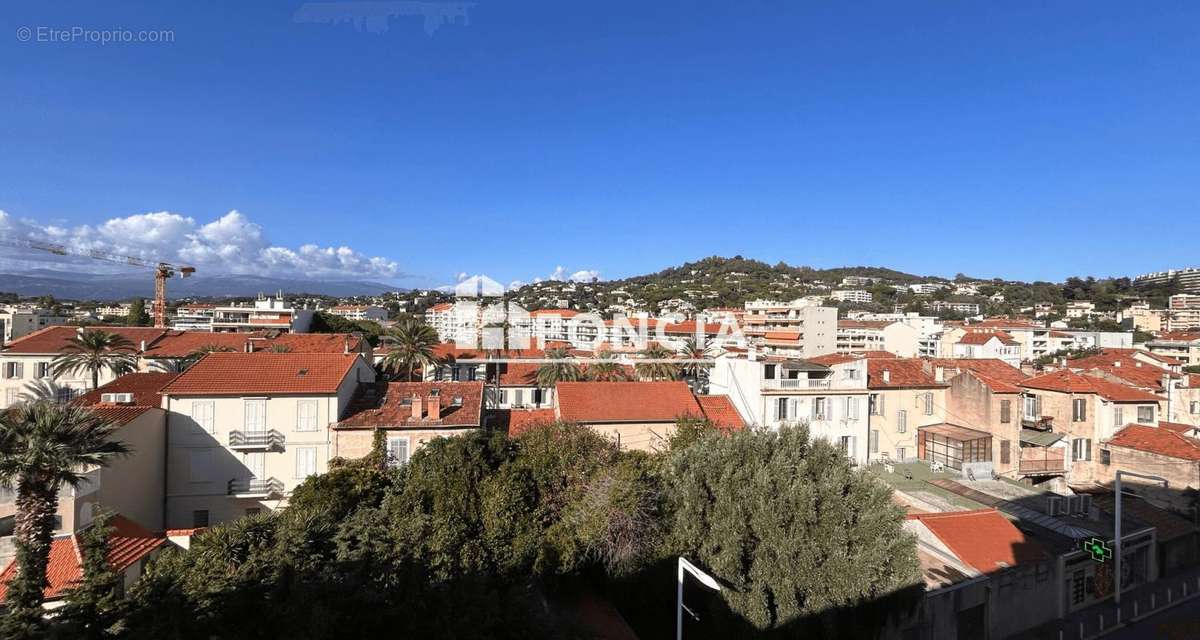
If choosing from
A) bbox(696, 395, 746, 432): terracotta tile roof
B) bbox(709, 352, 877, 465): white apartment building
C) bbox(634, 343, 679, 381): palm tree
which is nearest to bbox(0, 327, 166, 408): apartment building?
bbox(634, 343, 679, 381): palm tree

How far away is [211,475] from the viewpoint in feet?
69.8

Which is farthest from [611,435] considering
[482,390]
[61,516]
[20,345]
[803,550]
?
[20,345]

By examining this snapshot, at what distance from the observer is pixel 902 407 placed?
29422 millimetres

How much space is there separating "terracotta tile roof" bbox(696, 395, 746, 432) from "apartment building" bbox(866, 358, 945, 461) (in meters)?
7.06

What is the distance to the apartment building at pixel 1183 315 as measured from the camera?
11388cm

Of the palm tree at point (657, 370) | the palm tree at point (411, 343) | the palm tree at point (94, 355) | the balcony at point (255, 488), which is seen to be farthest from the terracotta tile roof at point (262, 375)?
the palm tree at point (657, 370)

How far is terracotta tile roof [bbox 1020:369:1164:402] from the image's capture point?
27953 millimetres

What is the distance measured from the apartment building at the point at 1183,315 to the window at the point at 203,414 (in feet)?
504

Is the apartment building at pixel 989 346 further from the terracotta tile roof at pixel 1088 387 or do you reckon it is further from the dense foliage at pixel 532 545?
the dense foliage at pixel 532 545

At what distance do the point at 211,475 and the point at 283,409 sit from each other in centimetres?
354

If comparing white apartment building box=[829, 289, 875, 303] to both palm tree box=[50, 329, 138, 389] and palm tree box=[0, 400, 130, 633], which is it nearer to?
palm tree box=[50, 329, 138, 389]

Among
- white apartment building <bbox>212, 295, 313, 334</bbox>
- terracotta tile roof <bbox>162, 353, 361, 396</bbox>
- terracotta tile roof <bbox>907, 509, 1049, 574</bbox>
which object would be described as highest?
white apartment building <bbox>212, 295, 313, 334</bbox>

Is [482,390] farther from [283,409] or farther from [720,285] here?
[720,285]

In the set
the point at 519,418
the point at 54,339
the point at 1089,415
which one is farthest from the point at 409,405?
the point at 54,339
